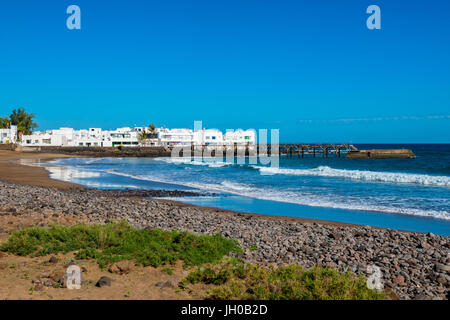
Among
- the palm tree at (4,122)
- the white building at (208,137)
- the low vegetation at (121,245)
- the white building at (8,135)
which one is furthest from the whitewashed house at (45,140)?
the low vegetation at (121,245)

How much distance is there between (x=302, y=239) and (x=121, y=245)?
160 inches

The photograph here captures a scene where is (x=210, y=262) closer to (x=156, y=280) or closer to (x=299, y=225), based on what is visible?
(x=156, y=280)

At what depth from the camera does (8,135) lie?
9650 centimetres

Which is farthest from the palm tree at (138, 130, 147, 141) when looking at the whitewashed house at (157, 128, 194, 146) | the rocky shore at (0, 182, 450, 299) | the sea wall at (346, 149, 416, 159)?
the rocky shore at (0, 182, 450, 299)

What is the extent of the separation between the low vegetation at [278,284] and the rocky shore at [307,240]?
0.87 meters

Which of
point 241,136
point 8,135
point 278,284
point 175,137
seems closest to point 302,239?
point 278,284

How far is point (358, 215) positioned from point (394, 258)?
6.71 m

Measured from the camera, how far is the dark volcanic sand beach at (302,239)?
629 centimetres

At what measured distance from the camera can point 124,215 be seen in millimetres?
11133

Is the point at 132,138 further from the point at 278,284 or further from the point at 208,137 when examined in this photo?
the point at 278,284

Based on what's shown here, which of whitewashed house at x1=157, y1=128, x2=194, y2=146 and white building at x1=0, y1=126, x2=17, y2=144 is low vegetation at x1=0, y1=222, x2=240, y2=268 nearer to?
white building at x1=0, y1=126, x2=17, y2=144

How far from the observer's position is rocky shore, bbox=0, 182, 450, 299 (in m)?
6.25

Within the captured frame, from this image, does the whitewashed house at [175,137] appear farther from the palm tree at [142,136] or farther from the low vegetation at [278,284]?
the low vegetation at [278,284]
